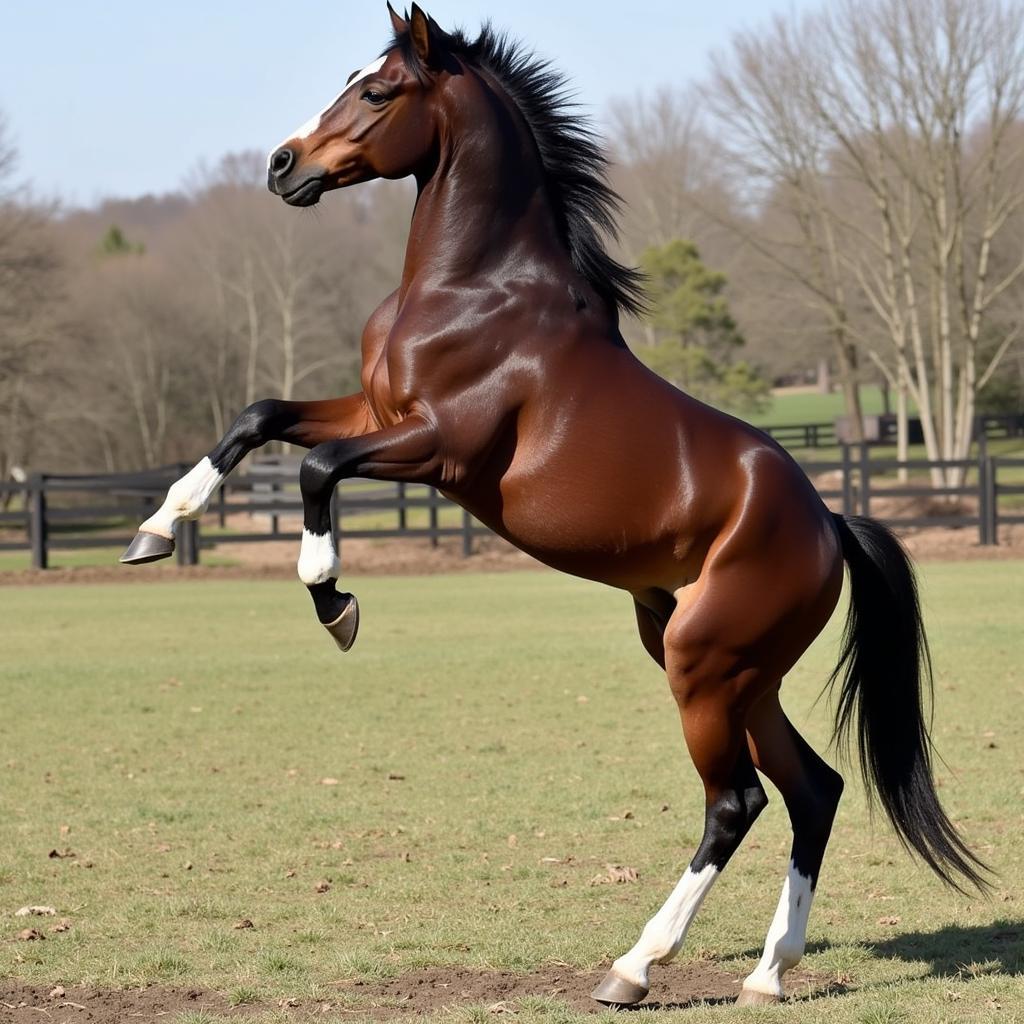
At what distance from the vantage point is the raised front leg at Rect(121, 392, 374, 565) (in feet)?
15.4

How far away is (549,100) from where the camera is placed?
5031 mm

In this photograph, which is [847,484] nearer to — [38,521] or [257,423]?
[38,521]

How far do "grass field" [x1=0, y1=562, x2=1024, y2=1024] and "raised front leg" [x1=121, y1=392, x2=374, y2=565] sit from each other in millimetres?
1454

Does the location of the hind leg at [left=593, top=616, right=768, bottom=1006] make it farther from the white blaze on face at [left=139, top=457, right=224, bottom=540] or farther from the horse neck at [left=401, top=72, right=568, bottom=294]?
the white blaze on face at [left=139, top=457, right=224, bottom=540]

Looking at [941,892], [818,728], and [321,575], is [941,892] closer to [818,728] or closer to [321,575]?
[321,575]

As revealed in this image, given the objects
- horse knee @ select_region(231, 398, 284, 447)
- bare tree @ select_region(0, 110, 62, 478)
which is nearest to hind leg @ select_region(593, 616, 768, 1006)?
horse knee @ select_region(231, 398, 284, 447)

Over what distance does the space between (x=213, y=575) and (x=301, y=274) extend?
44.3 meters

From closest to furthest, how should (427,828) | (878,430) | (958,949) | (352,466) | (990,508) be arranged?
(352,466)
(958,949)
(427,828)
(990,508)
(878,430)

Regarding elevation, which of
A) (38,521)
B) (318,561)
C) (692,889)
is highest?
(318,561)

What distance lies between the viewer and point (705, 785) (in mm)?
4719

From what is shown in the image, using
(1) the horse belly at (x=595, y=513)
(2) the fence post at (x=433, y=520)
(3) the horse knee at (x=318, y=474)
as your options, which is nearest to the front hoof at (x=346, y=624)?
(3) the horse knee at (x=318, y=474)

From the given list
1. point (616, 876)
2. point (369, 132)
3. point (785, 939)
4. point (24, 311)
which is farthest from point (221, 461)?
point (24, 311)

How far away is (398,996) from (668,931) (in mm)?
890

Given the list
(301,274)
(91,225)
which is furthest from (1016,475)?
(91,225)
